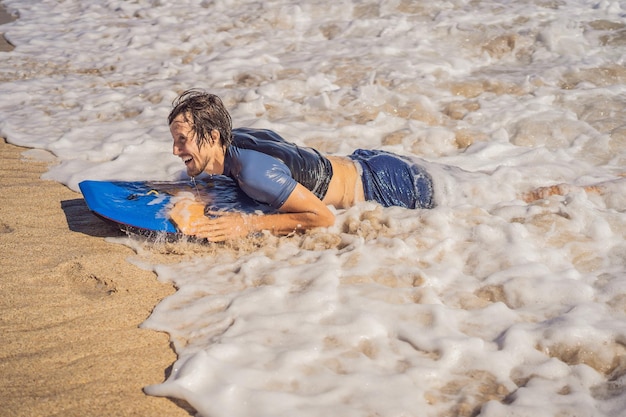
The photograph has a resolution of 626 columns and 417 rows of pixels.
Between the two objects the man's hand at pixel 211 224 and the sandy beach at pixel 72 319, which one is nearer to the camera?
the sandy beach at pixel 72 319

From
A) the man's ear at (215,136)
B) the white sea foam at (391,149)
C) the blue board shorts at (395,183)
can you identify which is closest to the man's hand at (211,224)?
the white sea foam at (391,149)

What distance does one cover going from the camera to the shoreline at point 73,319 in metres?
2.66

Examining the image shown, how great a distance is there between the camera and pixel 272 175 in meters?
3.94

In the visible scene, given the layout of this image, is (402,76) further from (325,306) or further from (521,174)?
(325,306)

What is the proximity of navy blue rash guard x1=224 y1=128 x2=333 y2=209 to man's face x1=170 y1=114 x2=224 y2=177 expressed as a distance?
2.8 inches

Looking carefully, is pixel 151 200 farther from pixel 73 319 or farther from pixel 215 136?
pixel 73 319

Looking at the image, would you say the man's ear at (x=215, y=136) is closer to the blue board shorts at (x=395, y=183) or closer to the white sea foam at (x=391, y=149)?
the white sea foam at (x=391, y=149)

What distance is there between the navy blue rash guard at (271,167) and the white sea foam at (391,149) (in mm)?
325

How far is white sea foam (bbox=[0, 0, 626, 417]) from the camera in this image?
289 cm

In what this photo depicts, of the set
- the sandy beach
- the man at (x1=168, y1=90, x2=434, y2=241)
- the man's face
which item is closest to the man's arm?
the man at (x1=168, y1=90, x2=434, y2=241)

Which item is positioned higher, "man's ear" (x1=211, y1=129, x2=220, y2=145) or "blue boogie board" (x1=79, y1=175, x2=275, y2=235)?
"man's ear" (x1=211, y1=129, x2=220, y2=145)

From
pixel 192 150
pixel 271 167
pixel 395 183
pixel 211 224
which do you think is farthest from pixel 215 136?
pixel 395 183

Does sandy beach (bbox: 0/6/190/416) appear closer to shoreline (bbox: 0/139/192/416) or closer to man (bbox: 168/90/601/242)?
shoreline (bbox: 0/139/192/416)

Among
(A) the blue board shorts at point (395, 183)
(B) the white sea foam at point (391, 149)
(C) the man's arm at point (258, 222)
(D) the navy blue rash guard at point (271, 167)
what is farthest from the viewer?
(A) the blue board shorts at point (395, 183)
